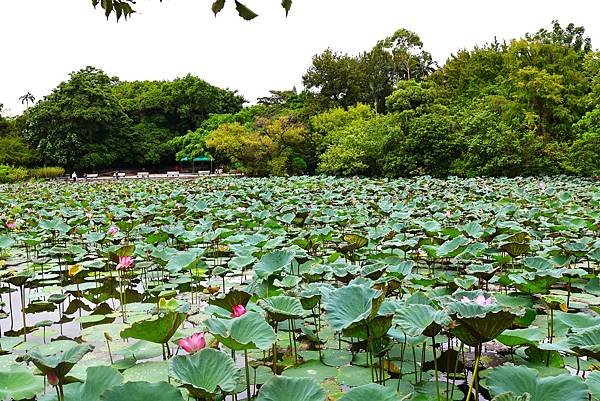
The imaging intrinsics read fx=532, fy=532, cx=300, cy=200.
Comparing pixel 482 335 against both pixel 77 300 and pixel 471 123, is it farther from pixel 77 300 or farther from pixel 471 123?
pixel 471 123

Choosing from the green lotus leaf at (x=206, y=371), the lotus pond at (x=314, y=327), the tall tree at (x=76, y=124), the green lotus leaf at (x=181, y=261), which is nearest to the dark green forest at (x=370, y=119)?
the tall tree at (x=76, y=124)

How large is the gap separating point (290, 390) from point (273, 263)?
1.47 meters

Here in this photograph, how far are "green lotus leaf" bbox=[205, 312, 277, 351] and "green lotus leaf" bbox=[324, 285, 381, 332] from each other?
9.4 inches

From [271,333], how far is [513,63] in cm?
1833

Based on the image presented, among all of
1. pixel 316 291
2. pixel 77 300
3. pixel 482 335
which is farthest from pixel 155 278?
pixel 482 335

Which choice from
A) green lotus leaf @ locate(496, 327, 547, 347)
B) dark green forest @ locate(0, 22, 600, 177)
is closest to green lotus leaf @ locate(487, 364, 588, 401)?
green lotus leaf @ locate(496, 327, 547, 347)

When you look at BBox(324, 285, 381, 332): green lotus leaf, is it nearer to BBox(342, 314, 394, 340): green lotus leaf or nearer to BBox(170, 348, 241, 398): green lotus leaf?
BBox(342, 314, 394, 340): green lotus leaf

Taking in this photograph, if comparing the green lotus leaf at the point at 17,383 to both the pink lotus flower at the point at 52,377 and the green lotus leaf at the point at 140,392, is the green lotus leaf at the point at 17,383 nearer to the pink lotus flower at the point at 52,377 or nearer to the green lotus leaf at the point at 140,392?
the pink lotus flower at the point at 52,377

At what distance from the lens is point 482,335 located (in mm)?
1643

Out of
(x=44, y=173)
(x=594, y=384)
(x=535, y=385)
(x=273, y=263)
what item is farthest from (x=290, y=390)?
(x=44, y=173)

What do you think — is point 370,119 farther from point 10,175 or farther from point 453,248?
point 453,248

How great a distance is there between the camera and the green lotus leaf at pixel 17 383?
1623mm

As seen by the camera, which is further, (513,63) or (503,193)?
(513,63)

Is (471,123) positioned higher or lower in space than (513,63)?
lower
